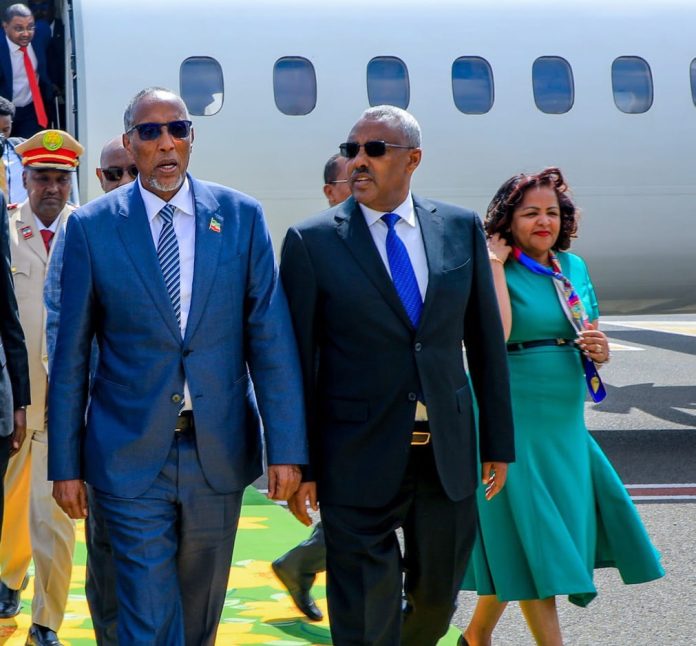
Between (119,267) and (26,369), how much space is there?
763 millimetres

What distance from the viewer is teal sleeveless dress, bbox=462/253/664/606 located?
481 cm

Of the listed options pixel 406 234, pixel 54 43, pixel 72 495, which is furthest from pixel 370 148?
pixel 54 43

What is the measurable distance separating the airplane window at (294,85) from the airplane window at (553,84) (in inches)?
72.3

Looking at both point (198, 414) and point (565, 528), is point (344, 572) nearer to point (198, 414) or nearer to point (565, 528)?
point (198, 414)

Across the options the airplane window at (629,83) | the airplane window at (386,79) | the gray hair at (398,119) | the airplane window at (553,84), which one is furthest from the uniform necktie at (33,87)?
the gray hair at (398,119)

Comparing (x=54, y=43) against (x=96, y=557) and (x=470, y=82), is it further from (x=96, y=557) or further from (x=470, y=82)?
(x=96, y=557)

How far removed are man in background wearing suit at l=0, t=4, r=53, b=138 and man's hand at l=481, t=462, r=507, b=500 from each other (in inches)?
234

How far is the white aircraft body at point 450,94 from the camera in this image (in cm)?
1071

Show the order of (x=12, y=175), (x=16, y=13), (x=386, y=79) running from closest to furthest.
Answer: (x=12, y=175), (x=16, y=13), (x=386, y=79)

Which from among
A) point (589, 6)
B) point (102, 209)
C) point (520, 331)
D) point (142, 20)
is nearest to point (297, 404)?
point (102, 209)

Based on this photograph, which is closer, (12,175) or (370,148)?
(370,148)

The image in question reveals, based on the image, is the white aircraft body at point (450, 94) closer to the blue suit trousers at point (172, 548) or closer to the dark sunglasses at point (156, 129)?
the dark sunglasses at point (156, 129)

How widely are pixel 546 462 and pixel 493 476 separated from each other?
56 cm

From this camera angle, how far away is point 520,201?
5129 mm
